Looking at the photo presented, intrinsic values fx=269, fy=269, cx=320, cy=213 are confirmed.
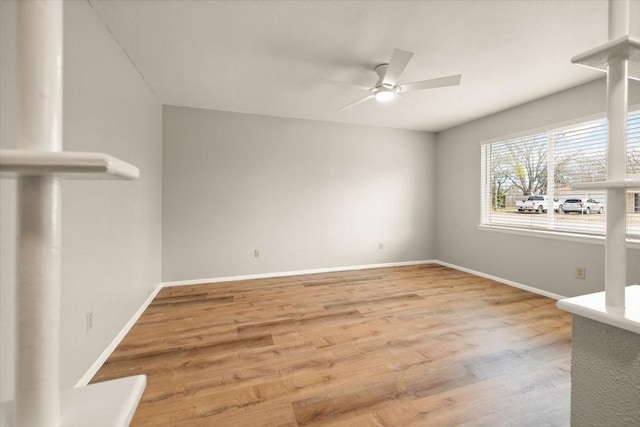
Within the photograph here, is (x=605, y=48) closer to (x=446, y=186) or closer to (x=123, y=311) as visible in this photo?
(x=123, y=311)

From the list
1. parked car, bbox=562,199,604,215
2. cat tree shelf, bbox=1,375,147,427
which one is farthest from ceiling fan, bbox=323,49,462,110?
cat tree shelf, bbox=1,375,147,427

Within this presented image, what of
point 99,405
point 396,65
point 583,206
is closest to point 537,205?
point 583,206

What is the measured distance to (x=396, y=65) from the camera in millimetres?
2191

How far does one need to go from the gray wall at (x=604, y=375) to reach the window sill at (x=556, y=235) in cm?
267

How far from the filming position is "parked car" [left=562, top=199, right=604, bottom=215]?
288cm

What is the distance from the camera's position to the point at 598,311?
77 cm

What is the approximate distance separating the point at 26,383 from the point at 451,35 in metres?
2.78

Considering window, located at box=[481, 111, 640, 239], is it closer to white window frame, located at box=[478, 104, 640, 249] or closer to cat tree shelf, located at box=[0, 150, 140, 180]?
white window frame, located at box=[478, 104, 640, 249]

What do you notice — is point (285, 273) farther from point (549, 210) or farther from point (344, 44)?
point (549, 210)

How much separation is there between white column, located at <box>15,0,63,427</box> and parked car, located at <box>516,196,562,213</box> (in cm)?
434

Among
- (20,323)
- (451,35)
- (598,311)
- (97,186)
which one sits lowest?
(598,311)

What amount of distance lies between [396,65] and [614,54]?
1629mm

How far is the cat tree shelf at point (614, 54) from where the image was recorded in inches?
28.0

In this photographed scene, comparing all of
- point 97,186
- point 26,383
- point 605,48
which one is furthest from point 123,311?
point 605,48
